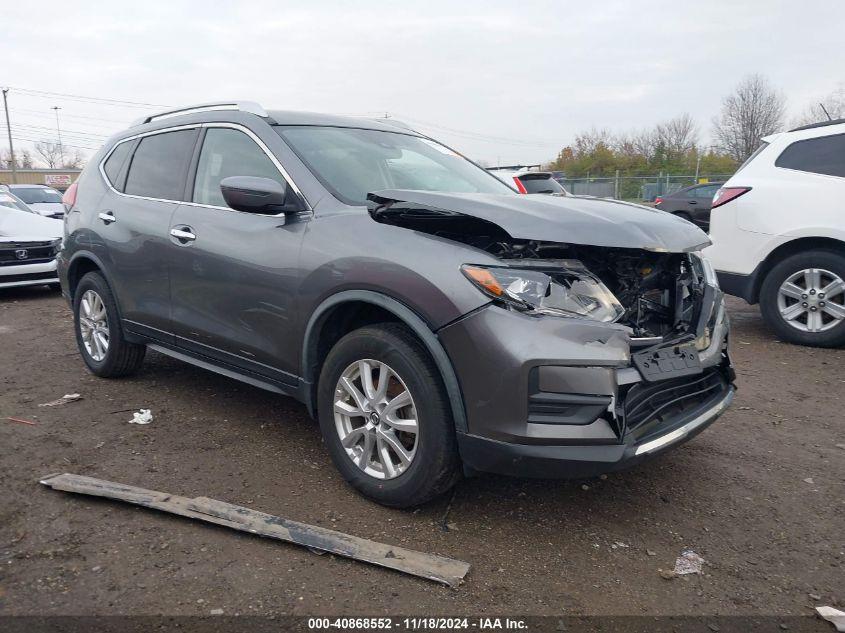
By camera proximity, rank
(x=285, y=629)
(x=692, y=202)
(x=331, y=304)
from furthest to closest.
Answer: (x=692, y=202) < (x=331, y=304) < (x=285, y=629)

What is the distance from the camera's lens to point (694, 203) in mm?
14648

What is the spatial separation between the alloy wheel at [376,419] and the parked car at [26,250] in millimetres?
7531

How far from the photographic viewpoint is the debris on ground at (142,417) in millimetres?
4230

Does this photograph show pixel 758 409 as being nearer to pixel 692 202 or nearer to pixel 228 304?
pixel 228 304

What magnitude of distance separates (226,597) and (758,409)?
3585 millimetres

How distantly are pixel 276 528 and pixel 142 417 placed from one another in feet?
6.03

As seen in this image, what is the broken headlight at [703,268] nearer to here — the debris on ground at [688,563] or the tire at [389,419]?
the debris on ground at [688,563]

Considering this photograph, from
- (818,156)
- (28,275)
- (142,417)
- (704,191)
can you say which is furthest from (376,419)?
(704,191)

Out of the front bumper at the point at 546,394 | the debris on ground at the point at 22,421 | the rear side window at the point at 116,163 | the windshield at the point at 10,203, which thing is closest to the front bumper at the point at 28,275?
the windshield at the point at 10,203

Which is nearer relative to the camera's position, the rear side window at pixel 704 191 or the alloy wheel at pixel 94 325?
the alloy wheel at pixel 94 325

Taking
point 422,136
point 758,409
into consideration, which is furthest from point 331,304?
point 758,409

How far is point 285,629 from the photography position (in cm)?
229

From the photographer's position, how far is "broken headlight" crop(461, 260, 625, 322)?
8.68 ft

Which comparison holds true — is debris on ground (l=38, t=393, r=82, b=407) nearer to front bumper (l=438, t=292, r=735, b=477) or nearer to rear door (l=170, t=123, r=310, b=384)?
rear door (l=170, t=123, r=310, b=384)
